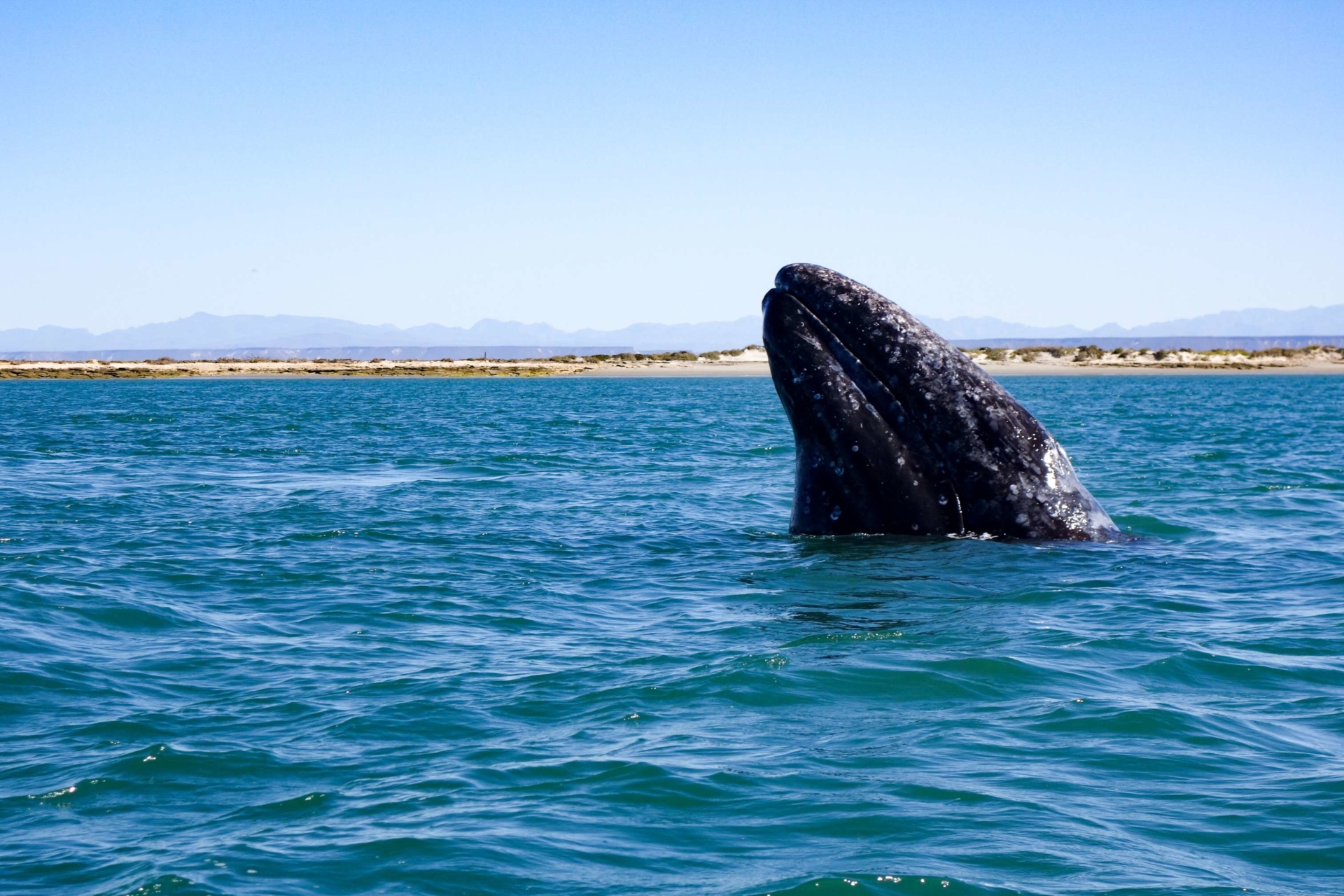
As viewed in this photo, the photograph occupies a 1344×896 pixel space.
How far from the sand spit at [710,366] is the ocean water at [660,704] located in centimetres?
7669

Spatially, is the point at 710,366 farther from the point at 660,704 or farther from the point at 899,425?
the point at 660,704

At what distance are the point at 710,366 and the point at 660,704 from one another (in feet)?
290

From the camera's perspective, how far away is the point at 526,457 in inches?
890

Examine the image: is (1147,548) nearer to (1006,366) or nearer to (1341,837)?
(1341,837)

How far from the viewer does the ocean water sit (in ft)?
14.5

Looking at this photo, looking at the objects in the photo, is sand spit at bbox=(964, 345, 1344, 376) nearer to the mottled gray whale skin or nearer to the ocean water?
the ocean water

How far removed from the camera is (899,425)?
357 inches

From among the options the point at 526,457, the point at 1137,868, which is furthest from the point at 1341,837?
the point at 526,457

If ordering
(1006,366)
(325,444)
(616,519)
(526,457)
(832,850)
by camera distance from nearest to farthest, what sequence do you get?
(832,850), (616,519), (526,457), (325,444), (1006,366)

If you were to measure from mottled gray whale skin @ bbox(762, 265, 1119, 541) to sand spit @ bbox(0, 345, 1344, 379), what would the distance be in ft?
260

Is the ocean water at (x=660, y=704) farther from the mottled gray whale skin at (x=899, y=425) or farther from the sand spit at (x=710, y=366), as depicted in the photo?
the sand spit at (x=710, y=366)

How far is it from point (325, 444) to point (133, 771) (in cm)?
2127

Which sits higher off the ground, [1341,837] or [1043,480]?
[1043,480]

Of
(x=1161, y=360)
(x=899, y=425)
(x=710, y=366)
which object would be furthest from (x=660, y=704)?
(x=710, y=366)
